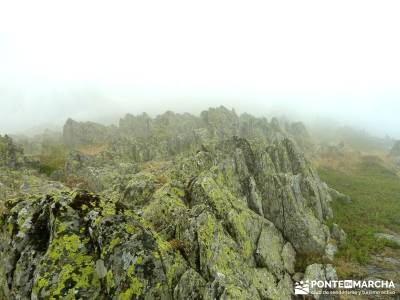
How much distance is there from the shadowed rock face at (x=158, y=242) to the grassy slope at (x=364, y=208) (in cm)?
374

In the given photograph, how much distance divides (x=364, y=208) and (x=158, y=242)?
44729mm

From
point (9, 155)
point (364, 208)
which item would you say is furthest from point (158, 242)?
point (9, 155)

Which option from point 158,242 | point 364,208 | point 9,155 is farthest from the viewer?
point 9,155

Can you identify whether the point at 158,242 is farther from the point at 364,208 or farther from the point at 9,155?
the point at 9,155

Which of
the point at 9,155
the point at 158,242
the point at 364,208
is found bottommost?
the point at 364,208

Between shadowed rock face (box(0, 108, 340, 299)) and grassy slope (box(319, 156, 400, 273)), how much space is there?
147 inches

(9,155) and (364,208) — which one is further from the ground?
(9,155)

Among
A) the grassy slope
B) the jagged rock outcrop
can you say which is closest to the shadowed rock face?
the grassy slope

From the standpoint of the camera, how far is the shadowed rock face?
44.7ft

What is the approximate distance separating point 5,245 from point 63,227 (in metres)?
3.42

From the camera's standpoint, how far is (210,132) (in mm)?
104938

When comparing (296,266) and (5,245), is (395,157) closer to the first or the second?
(296,266)

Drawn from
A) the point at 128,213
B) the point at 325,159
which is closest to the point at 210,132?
the point at 325,159

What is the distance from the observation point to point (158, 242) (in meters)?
15.4
